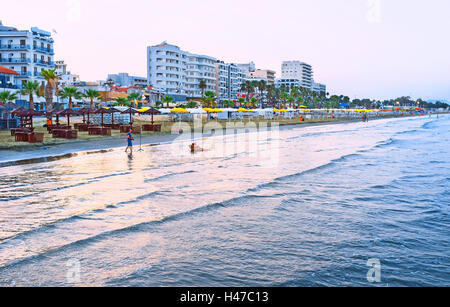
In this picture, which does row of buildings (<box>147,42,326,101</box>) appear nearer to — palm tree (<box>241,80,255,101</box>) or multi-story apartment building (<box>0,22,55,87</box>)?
palm tree (<box>241,80,255,101</box>)

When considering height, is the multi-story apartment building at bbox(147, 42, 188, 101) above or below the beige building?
below

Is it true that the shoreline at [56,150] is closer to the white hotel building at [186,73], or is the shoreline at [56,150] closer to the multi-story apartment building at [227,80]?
the white hotel building at [186,73]

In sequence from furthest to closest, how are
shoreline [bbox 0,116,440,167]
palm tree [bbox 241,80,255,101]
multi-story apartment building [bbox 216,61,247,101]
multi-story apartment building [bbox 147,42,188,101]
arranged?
1. multi-story apartment building [bbox 216,61,247,101]
2. palm tree [bbox 241,80,255,101]
3. multi-story apartment building [bbox 147,42,188,101]
4. shoreline [bbox 0,116,440,167]

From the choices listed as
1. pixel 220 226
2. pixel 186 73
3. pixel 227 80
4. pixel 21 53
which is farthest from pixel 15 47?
pixel 227 80

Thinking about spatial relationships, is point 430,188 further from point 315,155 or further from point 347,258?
point 315,155

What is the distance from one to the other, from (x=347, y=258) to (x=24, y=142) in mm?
26228

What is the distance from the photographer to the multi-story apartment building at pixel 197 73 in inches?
4656

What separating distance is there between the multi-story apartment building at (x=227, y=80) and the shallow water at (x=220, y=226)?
117 m

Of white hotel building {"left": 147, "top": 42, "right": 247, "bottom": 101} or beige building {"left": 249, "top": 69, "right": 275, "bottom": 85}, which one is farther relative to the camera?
beige building {"left": 249, "top": 69, "right": 275, "bottom": 85}

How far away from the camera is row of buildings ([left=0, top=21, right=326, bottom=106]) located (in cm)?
6281

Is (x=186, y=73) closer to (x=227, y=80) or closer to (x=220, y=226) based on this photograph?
(x=227, y=80)

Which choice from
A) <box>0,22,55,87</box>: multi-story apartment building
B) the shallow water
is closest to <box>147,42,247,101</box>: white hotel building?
<box>0,22,55,87</box>: multi-story apartment building

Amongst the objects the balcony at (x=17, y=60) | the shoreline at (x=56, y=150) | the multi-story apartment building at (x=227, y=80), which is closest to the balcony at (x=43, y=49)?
the balcony at (x=17, y=60)
